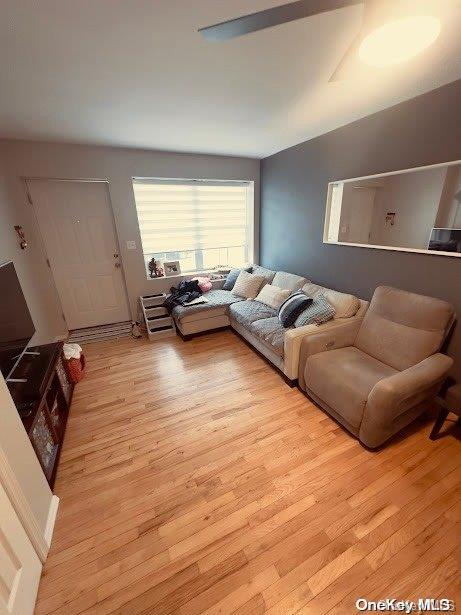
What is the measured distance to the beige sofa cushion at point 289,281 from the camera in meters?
2.99

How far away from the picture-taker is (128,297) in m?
3.59

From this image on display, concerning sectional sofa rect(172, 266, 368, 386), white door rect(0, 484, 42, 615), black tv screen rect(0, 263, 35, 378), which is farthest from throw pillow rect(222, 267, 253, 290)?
white door rect(0, 484, 42, 615)

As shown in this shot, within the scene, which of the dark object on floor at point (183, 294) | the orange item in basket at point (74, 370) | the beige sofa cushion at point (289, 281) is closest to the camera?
the orange item in basket at point (74, 370)

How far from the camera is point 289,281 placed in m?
3.13

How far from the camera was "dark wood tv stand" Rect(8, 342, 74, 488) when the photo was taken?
145cm

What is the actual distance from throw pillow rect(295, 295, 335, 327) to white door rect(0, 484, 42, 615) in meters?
2.21

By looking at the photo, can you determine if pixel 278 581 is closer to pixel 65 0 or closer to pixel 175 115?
pixel 65 0

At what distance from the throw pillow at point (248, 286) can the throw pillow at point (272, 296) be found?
12 centimetres

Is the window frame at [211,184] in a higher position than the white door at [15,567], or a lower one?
higher

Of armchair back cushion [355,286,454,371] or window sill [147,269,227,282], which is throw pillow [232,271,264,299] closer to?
window sill [147,269,227,282]

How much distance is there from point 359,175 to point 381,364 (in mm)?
1814

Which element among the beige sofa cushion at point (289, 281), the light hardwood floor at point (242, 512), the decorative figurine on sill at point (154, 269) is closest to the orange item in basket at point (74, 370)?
the light hardwood floor at point (242, 512)

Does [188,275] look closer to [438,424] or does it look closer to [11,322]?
[11,322]

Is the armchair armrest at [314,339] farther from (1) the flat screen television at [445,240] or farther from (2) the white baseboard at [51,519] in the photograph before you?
(2) the white baseboard at [51,519]
